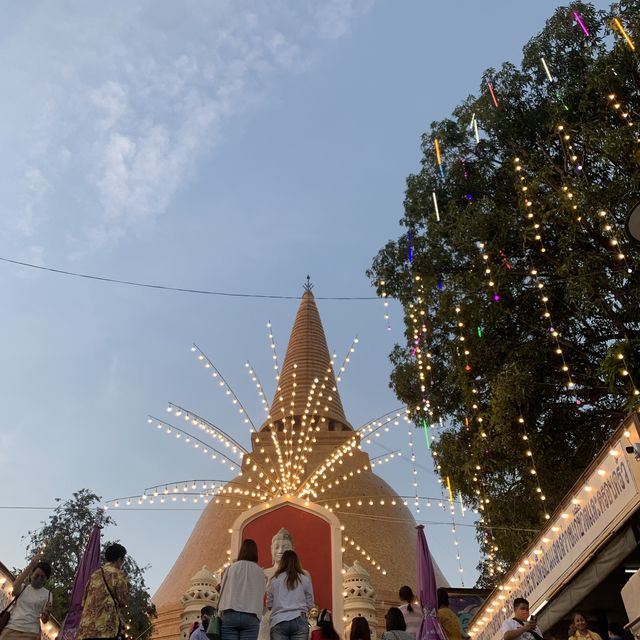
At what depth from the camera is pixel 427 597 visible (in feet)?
22.6

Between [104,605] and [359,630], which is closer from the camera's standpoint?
[104,605]

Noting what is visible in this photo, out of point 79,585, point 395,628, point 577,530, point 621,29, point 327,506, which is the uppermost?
point 621,29

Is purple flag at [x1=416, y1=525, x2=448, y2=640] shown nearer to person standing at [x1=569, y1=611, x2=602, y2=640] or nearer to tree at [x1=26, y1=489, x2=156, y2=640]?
person standing at [x1=569, y1=611, x2=602, y2=640]

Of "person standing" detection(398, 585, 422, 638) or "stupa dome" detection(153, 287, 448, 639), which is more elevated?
"stupa dome" detection(153, 287, 448, 639)

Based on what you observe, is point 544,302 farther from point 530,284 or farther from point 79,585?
point 79,585

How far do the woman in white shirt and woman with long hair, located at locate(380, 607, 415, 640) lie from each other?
1.05 meters

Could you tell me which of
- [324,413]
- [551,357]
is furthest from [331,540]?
[324,413]

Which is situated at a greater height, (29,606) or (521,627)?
(29,606)

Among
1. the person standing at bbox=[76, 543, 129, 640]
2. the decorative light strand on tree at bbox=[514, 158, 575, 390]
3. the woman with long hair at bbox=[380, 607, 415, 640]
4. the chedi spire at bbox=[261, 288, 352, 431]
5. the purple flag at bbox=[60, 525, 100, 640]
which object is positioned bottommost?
the woman with long hair at bbox=[380, 607, 415, 640]

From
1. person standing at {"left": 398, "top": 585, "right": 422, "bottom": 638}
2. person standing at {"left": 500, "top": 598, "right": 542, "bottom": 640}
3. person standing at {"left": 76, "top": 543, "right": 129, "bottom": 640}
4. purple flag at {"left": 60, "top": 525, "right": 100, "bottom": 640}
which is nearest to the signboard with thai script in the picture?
person standing at {"left": 500, "top": 598, "right": 542, "bottom": 640}

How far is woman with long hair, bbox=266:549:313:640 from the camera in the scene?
17.4 ft

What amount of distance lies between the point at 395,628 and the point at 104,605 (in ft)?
7.40

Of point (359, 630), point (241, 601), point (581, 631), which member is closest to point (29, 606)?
point (241, 601)

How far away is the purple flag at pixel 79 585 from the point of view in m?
7.16
